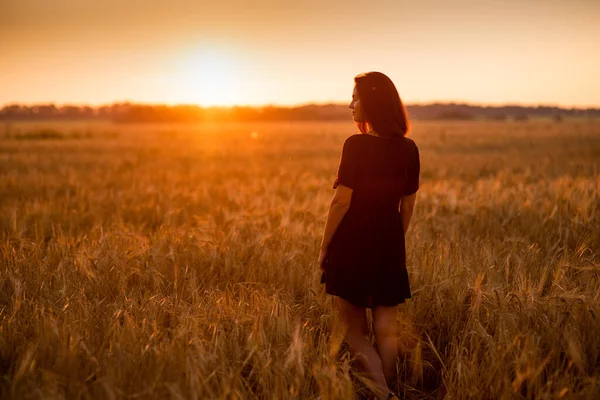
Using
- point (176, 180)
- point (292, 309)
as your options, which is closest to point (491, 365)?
point (292, 309)

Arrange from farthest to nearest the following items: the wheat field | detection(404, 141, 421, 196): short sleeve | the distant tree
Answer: the distant tree → detection(404, 141, 421, 196): short sleeve → the wheat field

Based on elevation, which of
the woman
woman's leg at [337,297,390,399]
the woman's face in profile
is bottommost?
woman's leg at [337,297,390,399]

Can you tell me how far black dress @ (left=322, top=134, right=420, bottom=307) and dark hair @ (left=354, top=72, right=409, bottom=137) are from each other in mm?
66

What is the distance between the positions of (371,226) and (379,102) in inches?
26.9

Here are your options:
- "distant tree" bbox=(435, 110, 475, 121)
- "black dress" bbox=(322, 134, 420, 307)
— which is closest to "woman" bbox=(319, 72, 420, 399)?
"black dress" bbox=(322, 134, 420, 307)

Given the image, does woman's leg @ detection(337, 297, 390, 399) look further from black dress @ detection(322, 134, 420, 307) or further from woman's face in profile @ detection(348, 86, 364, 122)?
woman's face in profile @ detection(348, 86, 364, 122)

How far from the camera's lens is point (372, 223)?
2.78 m

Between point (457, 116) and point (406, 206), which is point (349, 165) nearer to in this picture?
point (406, 206)

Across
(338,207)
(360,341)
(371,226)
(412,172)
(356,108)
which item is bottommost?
(360,341)

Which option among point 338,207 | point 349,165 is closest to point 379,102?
point 349,165

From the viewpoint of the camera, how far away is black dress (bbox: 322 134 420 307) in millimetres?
2707

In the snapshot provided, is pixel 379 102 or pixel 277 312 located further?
pixel 277 312

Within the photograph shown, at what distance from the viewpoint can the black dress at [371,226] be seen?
8.88 feet

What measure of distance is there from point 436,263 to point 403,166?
1521mm
